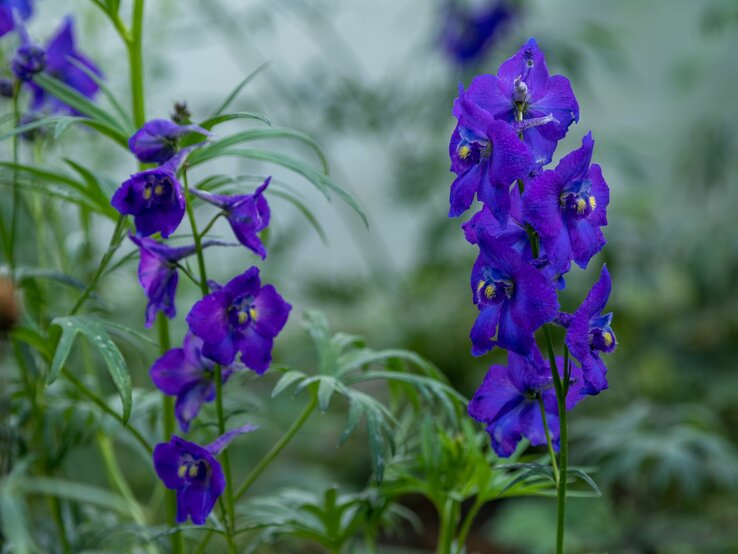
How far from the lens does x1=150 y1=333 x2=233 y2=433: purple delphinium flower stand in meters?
0.88

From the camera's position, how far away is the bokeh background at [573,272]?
6.27 feet

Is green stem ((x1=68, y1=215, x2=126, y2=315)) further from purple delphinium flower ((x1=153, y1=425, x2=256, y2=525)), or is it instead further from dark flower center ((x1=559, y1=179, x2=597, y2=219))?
dark flower center ((x1=559, y1=179, x2=597, y2=219))

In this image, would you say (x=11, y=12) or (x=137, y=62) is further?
(x=11, y=12)

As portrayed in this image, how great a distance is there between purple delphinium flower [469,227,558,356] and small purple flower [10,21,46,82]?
21.7 inches

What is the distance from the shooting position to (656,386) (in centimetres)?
248

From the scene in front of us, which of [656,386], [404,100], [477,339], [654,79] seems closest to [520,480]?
[477,339]

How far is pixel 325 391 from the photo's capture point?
0.85 meters

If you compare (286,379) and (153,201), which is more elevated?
(153,201)

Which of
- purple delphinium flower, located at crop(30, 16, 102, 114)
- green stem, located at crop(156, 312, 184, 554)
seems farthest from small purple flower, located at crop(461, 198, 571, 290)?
purple delphinium flower, located at crop(30, 16, 102, 114)

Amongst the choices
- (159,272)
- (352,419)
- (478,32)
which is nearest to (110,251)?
(159,272)

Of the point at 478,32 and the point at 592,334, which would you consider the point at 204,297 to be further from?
the point at 478,32

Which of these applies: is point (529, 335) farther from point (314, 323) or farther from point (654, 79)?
point (654, 79)

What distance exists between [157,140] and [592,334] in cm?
41

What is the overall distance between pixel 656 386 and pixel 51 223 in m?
1.73
